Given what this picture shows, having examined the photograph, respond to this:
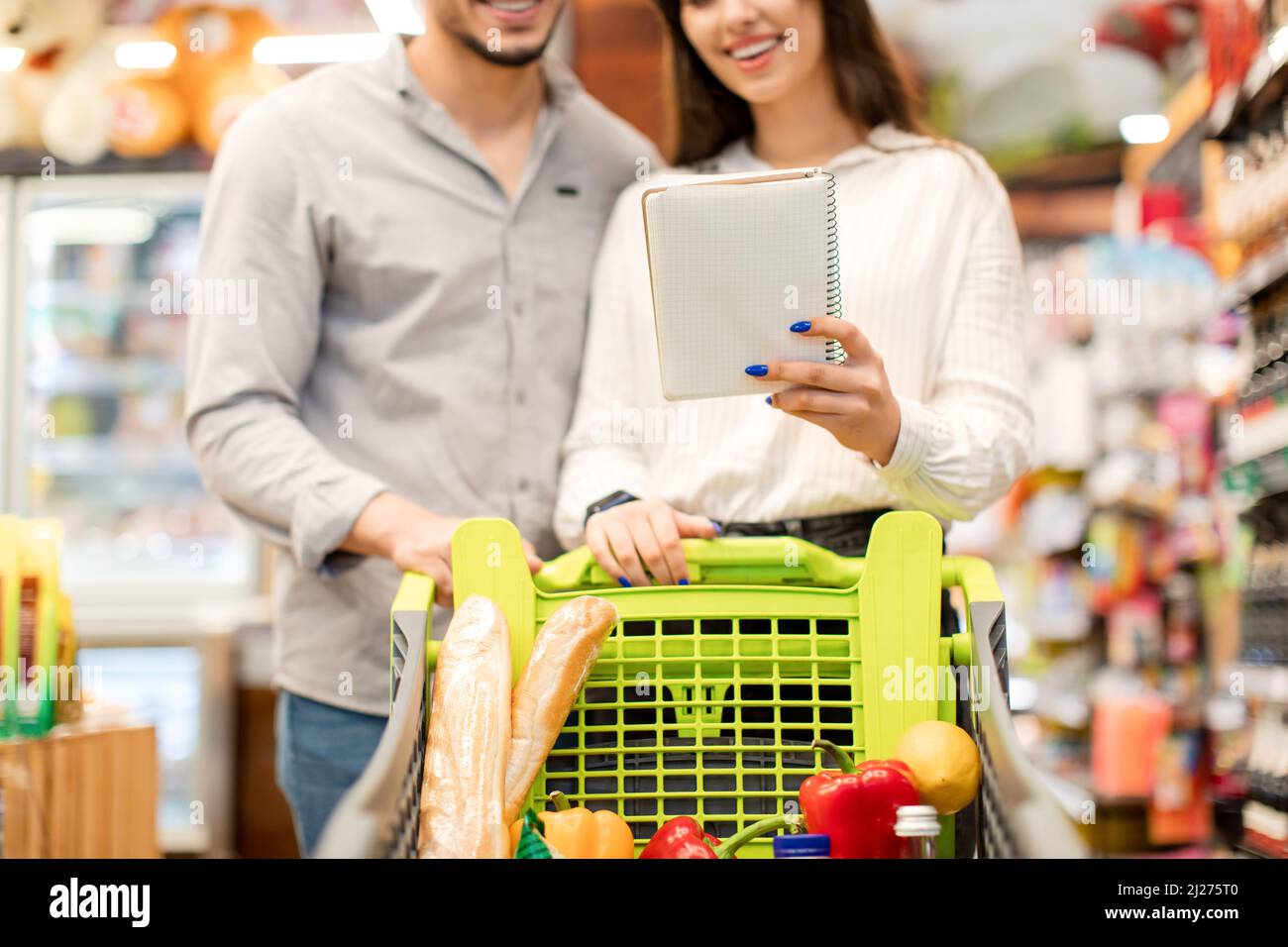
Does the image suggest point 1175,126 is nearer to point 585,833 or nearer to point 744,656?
point 744,656

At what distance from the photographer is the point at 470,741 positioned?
1.18 metres

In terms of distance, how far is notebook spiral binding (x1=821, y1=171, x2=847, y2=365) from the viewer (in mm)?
1134

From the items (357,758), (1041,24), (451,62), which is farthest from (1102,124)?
(357,758)

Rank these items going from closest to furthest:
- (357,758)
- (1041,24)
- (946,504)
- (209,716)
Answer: (946,504) → (357,758) → (209,716) → (1041,24)

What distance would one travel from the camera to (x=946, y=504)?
1479mm

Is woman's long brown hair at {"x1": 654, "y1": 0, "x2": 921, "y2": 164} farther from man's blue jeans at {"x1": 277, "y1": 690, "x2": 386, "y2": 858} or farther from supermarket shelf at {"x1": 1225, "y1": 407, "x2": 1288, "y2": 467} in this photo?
supermarket shelf at {"x1": 1225, "y1": 407, "x2": 1288, "y2": 467}

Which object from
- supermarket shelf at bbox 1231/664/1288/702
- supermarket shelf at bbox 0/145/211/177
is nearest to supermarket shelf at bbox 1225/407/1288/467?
supermarket shelf at bbox 1231/664/1288/702

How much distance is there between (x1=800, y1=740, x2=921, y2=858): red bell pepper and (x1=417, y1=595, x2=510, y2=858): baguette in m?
0.28

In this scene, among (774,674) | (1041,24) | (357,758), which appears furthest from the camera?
(1041,24)

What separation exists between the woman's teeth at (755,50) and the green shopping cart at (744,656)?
0.65 metres

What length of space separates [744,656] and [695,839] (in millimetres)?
204

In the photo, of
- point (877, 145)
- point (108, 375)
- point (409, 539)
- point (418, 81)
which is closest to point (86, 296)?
point (108, 375)
